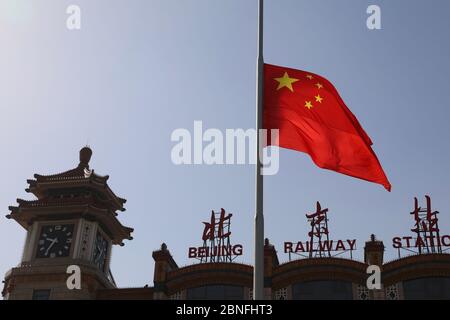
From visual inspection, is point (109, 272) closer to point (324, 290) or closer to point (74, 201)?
point (74, 201)

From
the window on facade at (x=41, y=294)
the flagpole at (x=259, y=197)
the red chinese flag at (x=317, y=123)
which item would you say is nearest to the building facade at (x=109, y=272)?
Answer: the window on facade at (x=41, y=294)

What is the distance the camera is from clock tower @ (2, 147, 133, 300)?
166 feet

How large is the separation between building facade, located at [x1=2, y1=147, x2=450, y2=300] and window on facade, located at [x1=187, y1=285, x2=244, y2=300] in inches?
3.3

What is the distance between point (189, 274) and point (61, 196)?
1611cm

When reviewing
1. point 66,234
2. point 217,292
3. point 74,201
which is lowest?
point 217,292

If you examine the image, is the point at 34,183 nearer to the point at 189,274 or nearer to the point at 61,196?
the point at 61,196

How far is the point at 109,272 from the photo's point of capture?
191 ft

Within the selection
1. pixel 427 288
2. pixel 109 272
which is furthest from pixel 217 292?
pixel 427 288

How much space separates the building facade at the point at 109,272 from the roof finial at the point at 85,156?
1.97 metres

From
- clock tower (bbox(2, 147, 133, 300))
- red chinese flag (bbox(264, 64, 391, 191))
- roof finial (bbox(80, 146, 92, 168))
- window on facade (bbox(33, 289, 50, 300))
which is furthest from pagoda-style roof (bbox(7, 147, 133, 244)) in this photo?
red chinese flag (bbox(264, 64, 391, 191))

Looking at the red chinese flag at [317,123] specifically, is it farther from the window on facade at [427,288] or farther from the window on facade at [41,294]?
the window on facade at [41,294]

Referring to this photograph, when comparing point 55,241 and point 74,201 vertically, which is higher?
point 74,201

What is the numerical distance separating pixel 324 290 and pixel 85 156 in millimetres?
29330
